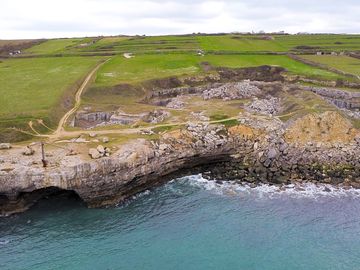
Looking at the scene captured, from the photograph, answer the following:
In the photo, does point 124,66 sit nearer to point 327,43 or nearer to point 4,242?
point 4,242

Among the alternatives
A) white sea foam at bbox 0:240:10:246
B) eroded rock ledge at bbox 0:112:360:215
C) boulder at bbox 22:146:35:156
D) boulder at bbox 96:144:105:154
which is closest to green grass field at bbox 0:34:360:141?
boulder at bbox 22:146:35:156

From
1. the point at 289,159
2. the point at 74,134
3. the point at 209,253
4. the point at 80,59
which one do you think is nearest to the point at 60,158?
the point at 74,134

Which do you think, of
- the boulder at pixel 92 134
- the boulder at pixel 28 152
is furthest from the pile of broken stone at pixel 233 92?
the boulder at pixel 28 152

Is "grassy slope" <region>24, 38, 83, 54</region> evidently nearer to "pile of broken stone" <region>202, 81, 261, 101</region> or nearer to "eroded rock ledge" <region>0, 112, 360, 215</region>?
"pile of broken stone" <region>202, 81, 261, 101</region>

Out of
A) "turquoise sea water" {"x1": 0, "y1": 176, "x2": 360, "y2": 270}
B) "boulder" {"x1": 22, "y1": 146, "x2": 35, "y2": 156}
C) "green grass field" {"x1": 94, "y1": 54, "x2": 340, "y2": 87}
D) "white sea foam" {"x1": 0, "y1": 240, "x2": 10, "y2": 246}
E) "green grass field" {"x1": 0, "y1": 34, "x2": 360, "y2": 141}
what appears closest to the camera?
"turquoise sea water" {"x1": 0, "y1": 176, "x2": 360, "y2": 270}

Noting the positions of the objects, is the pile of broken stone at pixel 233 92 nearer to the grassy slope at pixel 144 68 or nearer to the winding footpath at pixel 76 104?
the grassy slope at pixel 144 68

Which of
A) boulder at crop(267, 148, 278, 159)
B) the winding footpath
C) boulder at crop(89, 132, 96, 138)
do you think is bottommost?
boulder at crop(267, 148, 278, 159)
